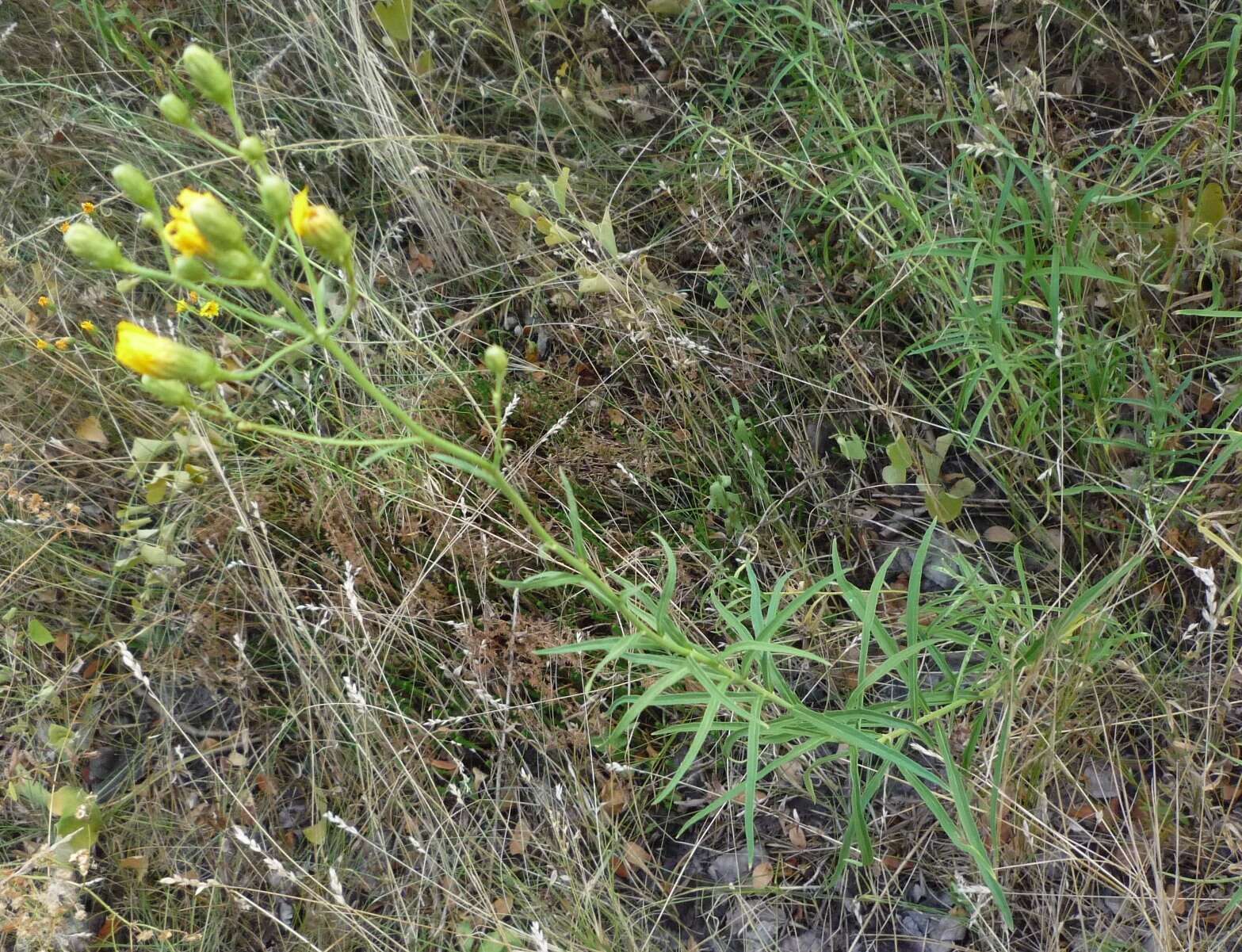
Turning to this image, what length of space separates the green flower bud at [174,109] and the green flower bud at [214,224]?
0.28 metres

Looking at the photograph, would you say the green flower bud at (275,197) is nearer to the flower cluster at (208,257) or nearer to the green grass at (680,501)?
the flower cluster at (208,257)

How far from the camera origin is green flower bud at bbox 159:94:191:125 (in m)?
1.35

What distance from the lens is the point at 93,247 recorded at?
1288mm

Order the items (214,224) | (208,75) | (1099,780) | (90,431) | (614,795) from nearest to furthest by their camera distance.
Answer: (214,224), (208,75), (1099,780), (614,795), (90,431)

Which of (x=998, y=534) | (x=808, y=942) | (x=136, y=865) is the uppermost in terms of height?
(x=998, y=534)

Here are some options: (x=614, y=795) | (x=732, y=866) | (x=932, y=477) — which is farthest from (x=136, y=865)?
(x=932, y=477)

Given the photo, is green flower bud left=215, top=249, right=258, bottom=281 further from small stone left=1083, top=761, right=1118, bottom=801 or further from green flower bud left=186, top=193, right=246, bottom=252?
small stone left=1083, top=761, right=1118, bottom=801

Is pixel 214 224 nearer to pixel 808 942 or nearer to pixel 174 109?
pixel 174 109

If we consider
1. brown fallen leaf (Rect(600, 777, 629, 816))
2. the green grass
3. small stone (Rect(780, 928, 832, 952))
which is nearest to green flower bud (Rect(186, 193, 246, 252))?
the green grass

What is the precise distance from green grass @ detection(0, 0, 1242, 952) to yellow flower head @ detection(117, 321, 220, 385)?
548mm

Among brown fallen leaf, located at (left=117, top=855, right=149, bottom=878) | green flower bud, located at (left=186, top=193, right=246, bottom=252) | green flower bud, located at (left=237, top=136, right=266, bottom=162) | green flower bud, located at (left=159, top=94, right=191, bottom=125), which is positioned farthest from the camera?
brown fallen leaf, located at (left=117, top=855, right=149, bottom=878)

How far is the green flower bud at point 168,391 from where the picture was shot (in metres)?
1.17

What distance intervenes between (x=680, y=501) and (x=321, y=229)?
56.2 inches

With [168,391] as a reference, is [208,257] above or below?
above
